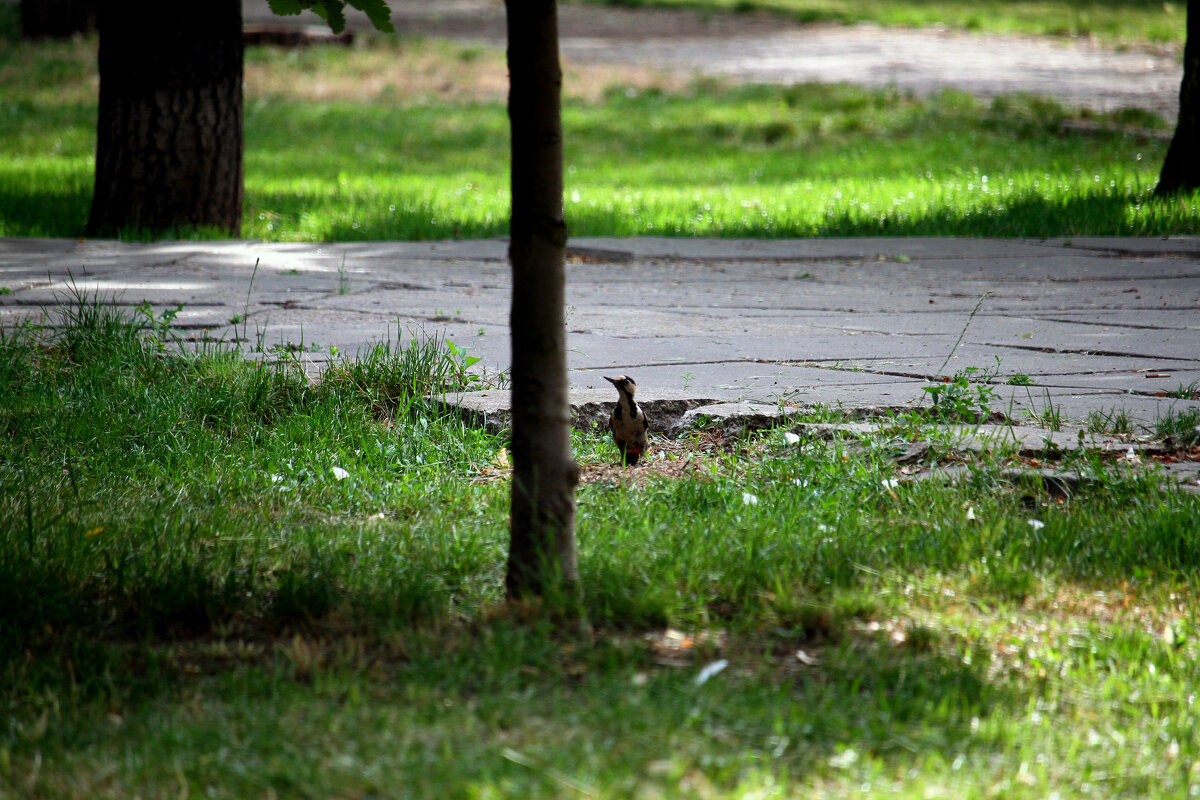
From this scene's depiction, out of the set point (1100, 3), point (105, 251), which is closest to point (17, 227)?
point (105, 251)

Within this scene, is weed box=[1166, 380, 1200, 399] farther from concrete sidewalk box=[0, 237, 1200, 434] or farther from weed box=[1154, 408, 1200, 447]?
weed box=[1154, 408, 1200, 447]

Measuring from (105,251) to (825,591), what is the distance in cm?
568

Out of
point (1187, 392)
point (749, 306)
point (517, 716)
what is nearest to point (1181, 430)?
point (1187, 392)

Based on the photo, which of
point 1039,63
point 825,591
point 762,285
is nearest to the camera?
point 825,591

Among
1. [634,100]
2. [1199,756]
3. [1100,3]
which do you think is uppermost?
[1100,3]

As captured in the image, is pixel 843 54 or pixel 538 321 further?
pixel 843 54

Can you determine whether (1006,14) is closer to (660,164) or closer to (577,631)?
(660,164)

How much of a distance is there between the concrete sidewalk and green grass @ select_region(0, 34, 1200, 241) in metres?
0.69

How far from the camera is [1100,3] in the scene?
100 ft

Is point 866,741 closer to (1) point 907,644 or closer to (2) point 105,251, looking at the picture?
(1) point 907,644

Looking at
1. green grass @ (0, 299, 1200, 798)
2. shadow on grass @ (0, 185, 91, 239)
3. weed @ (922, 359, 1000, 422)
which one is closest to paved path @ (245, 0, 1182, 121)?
shadow on grass @ (0, 185, 91, 239)

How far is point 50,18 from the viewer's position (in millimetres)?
20219

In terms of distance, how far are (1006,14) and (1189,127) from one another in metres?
21.8

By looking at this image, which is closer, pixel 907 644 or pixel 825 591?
pixel 907 644
